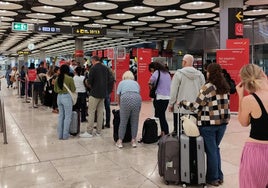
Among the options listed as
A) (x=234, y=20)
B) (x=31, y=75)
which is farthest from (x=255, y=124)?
(x=31, y=75)

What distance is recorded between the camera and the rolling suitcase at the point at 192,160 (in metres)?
3.42

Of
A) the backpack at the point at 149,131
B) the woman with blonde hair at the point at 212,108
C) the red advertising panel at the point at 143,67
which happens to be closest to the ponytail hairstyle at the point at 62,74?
the backpack at the point at 149,131

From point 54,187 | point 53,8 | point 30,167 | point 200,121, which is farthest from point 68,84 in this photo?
point 53,8

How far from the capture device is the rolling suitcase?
11.2ft

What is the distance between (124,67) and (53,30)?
10.5 ft

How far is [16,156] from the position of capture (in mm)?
4801

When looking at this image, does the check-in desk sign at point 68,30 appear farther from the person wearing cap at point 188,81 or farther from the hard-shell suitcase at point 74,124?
the person wearing cap at point 188,81

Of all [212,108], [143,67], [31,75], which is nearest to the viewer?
[212,108]

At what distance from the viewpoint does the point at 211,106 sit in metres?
3.35

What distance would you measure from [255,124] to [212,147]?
4.17ft

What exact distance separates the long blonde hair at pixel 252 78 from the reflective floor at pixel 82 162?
167 cm

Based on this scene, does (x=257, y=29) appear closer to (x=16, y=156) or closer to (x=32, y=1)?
(x=32, y=1)

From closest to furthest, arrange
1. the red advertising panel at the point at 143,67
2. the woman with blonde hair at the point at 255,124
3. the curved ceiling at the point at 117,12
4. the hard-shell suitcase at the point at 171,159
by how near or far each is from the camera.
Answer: the woman with blonde hair at the point at 255,124 → the hard-shell suitcase at the point at 171,159 → the curved ceiling at the point at 117,12 → the red advertising panel at the point at 143,67

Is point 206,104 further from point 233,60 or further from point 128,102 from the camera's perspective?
point 233,60
